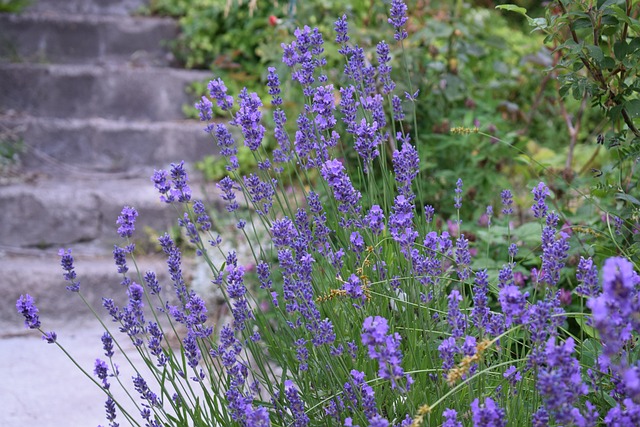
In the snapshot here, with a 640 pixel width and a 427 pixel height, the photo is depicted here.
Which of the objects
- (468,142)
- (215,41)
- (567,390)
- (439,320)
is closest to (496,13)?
(215,41)

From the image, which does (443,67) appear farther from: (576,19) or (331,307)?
(331,307)

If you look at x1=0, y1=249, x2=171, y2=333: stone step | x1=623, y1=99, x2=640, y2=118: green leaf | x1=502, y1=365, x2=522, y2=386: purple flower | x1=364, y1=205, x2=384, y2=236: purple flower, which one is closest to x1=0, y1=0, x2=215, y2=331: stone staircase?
x1=0, y1=249, x2=171, y2=333: stone step

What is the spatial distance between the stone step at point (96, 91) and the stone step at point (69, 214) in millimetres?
874

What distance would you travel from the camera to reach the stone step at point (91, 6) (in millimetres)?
5504

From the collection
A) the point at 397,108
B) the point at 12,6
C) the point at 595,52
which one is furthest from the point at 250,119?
the point at 12,6

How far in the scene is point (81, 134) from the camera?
4434 mm

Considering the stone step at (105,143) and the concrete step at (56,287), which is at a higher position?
the stone step at (105,143)

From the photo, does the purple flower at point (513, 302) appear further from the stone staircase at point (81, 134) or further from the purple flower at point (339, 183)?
the stone staircase at point (81, 134)

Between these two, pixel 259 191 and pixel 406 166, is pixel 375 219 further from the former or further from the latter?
pixel 259 191

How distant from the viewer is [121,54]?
5.23 metres

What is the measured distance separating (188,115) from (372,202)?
3168 millimetres

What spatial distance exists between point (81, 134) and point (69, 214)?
0.74m

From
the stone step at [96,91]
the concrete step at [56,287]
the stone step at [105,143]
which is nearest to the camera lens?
Result: the concrete step at [56,287]

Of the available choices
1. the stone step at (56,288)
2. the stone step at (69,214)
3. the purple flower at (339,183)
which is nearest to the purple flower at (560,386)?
the purple flower at (339,183)
